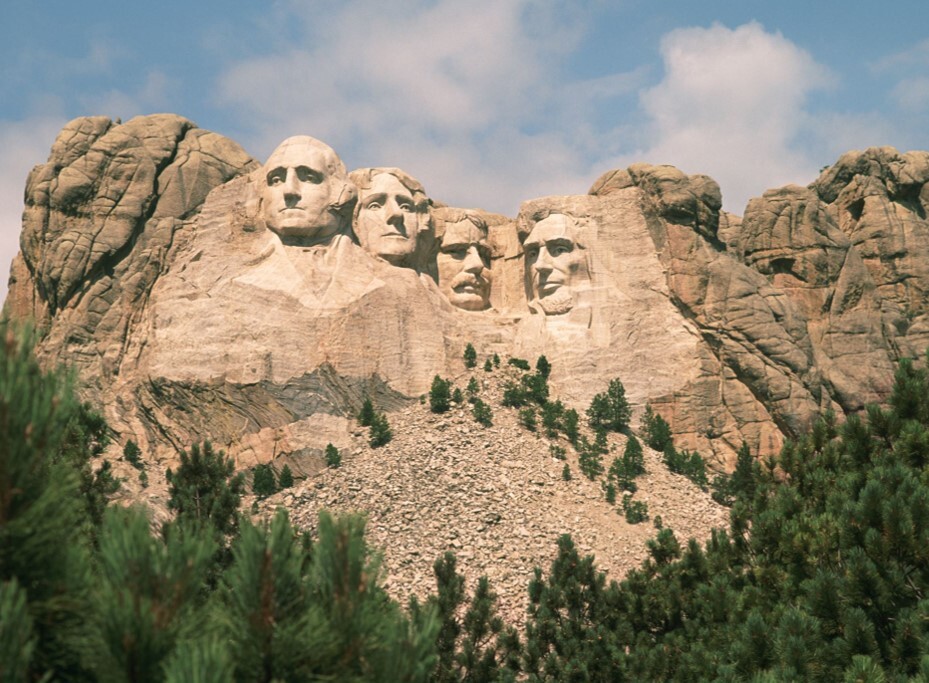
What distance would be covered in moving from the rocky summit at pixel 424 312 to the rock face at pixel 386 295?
2.4 inches

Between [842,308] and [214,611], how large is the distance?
1173 inches

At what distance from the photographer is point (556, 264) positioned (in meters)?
36.4

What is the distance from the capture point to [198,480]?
23547mm

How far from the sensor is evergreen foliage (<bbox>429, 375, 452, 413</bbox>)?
1307 inches

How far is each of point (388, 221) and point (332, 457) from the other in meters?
7.19

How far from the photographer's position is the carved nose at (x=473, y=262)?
37594 mm

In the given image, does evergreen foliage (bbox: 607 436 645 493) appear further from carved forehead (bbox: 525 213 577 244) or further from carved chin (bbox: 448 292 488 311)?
carved chin (bbox: 448 292 488 311)

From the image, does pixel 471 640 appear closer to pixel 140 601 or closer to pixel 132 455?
pixel 132 455

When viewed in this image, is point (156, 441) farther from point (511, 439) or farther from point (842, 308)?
point (842, 308)

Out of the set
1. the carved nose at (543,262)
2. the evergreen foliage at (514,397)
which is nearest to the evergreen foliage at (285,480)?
the evergreen foliage at (514,397)

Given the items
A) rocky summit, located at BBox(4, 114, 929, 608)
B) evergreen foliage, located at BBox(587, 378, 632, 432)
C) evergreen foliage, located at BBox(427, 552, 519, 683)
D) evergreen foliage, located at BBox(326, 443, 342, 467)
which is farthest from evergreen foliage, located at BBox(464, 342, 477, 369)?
evergreen foliage, located at BBox(427, 552, 519, 683)

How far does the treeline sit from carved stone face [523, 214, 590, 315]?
26.6 ft

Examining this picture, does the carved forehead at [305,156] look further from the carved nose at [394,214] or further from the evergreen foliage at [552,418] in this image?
the evergreen foliage at [552,418]

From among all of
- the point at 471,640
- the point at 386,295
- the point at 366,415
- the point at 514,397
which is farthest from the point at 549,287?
the point at 471,640
